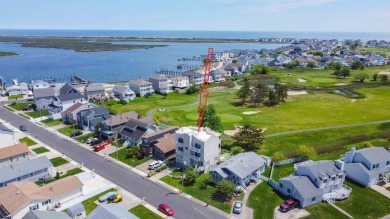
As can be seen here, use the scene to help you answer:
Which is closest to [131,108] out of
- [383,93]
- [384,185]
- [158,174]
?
[158,174]

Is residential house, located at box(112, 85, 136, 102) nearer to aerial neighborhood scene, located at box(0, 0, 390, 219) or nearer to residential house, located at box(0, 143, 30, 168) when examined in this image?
aerial neighborhood scene, located at box(0, 0, 390, 219)

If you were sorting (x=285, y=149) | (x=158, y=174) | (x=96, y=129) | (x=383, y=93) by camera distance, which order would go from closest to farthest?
(x=158, y=174)
(x=285, y=149)
(x=96, y=129)
(x=383, y=93)

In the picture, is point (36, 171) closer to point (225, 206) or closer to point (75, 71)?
point (225, 206)

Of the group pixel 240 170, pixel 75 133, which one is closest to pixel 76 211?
pixel 240 170

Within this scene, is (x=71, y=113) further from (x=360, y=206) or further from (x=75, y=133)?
(x=360, y=206)

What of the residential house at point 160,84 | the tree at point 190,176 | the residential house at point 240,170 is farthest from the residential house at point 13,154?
the residential house at point 160,84
